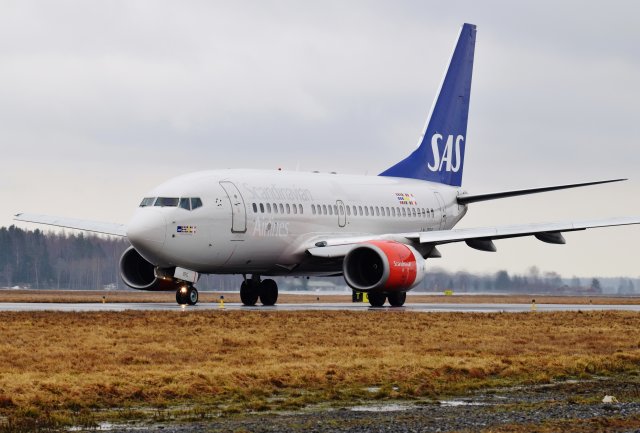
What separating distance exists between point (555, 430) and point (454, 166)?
4161cm

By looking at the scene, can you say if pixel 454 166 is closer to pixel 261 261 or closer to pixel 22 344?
pixel 261 261

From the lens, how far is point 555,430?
13.5 meters

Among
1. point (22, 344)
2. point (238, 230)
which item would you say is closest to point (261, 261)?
point (238, 230)

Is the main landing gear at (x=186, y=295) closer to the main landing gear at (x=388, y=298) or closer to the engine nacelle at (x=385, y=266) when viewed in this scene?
the engine nacelle at (x=385, y=266)

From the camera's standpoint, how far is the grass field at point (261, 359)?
16.4 m

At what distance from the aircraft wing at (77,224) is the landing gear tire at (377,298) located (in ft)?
29.3

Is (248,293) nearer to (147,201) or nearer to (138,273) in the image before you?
(138,273)

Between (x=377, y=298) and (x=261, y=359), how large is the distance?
21.1 metres

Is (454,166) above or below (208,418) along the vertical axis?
above

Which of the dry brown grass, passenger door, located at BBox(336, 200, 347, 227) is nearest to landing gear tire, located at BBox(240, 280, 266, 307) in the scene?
passenger door, located at BBox(336, 200, 347, 227)

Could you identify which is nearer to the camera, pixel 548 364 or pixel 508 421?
pixel 508 421

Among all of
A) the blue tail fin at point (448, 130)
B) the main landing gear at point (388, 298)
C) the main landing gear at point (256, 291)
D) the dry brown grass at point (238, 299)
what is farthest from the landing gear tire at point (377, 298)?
the dry brown grass at point (238, 299)

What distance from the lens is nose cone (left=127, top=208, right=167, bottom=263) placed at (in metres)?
37.0

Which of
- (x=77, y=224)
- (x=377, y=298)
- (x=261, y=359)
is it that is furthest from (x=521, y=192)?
(x=261, y=359)
